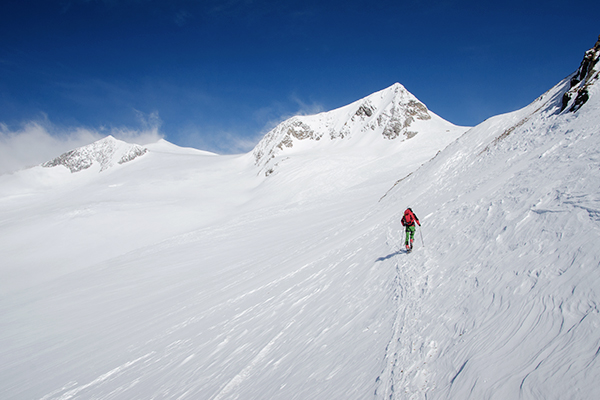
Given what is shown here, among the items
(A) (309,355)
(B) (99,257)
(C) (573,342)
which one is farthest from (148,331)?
(B) (99,257)

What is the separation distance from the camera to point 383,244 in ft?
41.4

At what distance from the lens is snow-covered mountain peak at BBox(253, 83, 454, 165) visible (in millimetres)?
74062

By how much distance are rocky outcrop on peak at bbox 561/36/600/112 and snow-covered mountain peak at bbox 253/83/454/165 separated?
48623 mm

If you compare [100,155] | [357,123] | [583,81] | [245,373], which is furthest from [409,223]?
[100,155]

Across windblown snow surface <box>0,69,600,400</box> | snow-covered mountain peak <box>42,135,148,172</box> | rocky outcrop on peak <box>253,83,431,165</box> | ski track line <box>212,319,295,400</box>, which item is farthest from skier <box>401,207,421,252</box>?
snow-covered mountain peak <box>42,135,148,172</box>

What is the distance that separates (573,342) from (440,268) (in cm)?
422

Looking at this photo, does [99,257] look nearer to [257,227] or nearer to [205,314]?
[257,227]

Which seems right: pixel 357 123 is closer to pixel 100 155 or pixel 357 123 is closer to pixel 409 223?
pixel 409 223

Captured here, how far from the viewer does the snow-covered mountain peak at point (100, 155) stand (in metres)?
121

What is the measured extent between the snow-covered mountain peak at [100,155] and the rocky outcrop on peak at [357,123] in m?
60.4

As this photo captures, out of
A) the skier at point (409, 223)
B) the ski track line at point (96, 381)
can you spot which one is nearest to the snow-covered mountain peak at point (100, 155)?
the ski track line at point (96, 381)

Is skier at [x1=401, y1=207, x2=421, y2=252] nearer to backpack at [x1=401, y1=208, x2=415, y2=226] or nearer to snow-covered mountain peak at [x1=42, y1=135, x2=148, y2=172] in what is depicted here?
backpack at [x1=401, y1=208, x2=415, y2=226]

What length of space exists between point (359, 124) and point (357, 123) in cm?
129

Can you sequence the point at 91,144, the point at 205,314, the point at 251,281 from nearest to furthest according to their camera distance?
the point at 205,314
the point at 251,281
the point at 91,144
